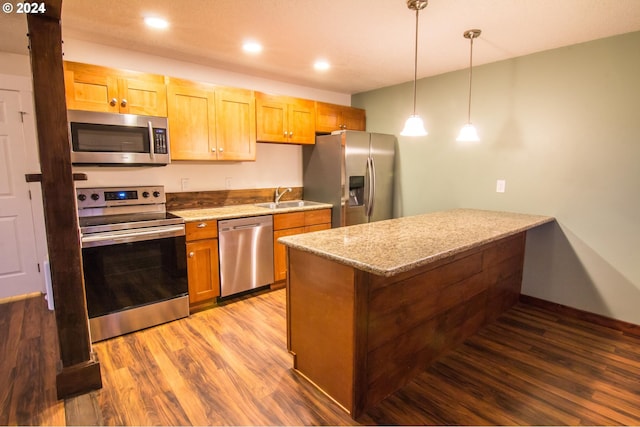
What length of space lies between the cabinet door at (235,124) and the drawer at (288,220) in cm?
68

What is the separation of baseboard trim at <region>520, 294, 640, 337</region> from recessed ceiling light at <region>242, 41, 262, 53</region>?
3251 mm

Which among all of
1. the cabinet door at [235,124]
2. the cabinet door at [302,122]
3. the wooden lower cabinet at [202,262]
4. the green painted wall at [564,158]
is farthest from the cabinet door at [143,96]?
the green painted wall at [564,158]

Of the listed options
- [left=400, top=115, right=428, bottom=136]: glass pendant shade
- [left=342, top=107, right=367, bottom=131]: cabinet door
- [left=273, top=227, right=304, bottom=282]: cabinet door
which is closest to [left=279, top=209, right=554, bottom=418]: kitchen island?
[left=400, top=115, right=428, bottom=136]: glass pendant shade

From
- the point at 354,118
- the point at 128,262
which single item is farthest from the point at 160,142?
the point at 354,118

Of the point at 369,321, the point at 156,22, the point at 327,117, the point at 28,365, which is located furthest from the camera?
the point at 327,117

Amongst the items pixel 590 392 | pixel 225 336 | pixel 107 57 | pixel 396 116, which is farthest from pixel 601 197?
pixel 107 57

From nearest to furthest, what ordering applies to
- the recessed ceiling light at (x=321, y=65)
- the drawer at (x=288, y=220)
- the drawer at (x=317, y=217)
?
the recessed ceiling light at (x=321, y=65)
the drawer at (x=288, y=220)
the drawer at (x=317, y=217)

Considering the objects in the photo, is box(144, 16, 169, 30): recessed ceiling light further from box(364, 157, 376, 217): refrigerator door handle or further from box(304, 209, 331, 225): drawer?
box(364, 157, 376, 217): refrigerator door handle

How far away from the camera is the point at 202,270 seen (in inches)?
116

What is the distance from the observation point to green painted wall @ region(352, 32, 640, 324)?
2545mm

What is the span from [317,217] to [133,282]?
1.85 meters

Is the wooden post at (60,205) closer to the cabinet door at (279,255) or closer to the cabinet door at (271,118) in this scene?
the cabinet door at (279,255)

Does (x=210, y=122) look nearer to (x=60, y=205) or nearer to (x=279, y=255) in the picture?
(x=279, y=255)

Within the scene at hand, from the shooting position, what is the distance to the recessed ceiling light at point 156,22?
2.23 meters
